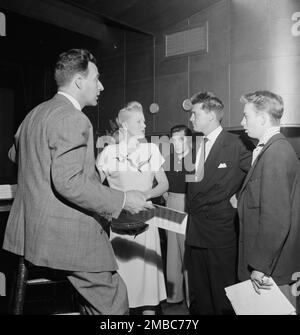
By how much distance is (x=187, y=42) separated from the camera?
5539 mm

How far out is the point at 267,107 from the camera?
2.12 m

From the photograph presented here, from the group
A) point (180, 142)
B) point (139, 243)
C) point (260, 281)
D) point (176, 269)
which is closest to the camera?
point (260, 281)

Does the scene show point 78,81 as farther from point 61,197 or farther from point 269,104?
point 269,104

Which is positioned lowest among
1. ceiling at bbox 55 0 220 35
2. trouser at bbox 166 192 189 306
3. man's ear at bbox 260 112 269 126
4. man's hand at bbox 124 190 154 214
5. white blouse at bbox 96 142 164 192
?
trouser at bbox 166 192 189 306

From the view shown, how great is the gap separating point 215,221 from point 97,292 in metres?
1.10

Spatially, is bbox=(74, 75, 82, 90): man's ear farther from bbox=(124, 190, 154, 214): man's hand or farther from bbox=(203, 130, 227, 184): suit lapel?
bbox=(203, 130, 227, 184): suit lapel

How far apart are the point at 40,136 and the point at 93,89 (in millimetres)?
392

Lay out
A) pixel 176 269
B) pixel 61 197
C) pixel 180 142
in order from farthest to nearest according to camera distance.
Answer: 1. pixel 180 142
2. pixel 176 269
3. pixel 61 197

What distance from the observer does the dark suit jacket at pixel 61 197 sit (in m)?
1.52

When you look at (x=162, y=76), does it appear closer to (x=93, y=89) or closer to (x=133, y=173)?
(x=133, y=173)

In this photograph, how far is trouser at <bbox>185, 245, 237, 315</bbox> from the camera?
2436 mm

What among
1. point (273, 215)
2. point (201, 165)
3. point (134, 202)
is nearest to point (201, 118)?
point (201, 165)

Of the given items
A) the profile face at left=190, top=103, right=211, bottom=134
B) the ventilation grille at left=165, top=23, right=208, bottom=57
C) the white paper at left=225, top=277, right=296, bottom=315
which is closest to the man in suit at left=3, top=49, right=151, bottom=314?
the white paper at left=225, top=277, right=296, bottom=315

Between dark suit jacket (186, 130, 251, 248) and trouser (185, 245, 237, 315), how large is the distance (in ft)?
0.23
